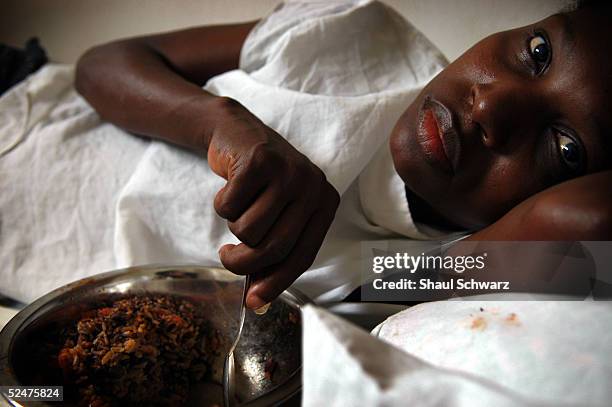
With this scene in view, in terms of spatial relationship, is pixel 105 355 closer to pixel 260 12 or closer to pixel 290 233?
pixel 290 233

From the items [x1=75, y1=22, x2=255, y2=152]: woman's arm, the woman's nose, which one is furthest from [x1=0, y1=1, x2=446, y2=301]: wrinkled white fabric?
the woman's nose

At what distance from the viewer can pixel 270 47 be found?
2.04 feet

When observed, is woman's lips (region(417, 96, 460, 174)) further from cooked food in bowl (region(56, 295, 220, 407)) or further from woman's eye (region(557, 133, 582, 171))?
cooked food in bowl (region(56, 295, 220, 407))

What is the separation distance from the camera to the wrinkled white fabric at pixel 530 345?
260 millimetres

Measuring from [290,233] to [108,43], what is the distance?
0.44 meters

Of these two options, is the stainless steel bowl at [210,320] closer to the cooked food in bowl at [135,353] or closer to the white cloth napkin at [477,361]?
the cooked food in bowl at [135,353]

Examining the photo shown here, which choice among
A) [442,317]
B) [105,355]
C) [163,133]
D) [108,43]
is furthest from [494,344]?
[108,43]

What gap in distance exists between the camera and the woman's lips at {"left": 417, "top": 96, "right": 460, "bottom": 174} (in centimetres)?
44

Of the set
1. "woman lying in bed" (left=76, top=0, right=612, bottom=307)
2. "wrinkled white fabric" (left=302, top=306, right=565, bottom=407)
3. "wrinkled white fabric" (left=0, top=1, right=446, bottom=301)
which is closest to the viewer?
"wrinkled white fabric" (left=302, top=306, right=565, bottom=407)

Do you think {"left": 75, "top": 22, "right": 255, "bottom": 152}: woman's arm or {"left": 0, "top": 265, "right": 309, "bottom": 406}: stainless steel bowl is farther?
{"left": 75, "top": 22, "right": 255, "bottom": 152}: woman's arm

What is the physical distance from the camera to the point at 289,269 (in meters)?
0.40

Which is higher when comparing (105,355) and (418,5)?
(418,5)

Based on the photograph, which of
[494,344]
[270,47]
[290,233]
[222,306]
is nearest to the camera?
[494,344]

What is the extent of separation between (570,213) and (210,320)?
0.29m
